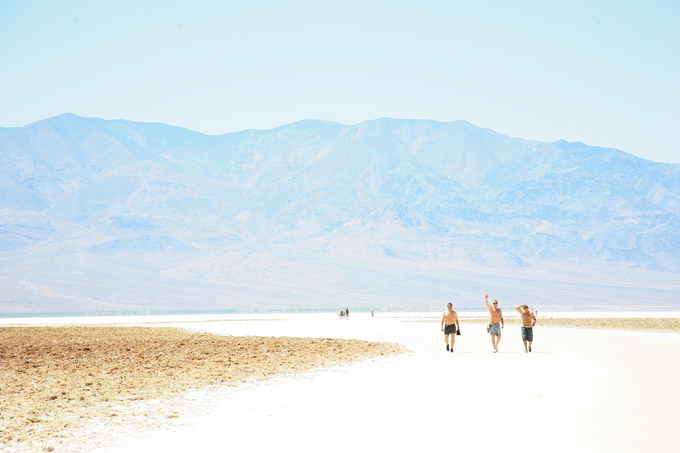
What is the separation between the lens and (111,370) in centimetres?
2156

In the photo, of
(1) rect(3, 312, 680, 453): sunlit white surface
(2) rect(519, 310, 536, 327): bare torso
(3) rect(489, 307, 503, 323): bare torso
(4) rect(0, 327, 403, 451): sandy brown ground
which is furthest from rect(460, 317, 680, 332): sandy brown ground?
(1) rect(3, 312, 680, 453): sunlit white surface

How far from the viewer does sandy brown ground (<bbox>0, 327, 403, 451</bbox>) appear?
14344mm

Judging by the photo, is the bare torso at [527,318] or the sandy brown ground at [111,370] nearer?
the sandy brown ground at [111,370]

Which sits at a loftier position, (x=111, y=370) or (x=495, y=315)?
(x=495, y=315)

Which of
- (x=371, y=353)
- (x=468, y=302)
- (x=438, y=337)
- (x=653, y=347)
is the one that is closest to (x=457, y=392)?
(x=371, y=353)

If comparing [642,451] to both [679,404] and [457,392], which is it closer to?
[679,404]

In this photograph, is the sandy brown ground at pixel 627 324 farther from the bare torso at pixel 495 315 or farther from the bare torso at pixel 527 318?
the bare torso at pixel 495 315

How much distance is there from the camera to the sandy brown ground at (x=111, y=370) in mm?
14344

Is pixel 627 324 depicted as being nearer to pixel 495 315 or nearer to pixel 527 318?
pixel 527 318

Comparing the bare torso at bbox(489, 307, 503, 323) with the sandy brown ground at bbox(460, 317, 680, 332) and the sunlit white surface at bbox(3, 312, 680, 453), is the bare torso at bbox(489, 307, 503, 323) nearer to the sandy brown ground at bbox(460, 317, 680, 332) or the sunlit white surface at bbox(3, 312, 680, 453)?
the sunlit white surface at bbox(3, 312, 680, 453)

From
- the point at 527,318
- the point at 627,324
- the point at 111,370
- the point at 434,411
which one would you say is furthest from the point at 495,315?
the point at 627,324

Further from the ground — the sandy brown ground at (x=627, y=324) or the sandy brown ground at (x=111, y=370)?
the sandy brown ground at (x=627, y=324)

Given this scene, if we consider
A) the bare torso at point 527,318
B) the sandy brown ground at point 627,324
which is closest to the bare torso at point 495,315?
the bare torso at point 527,318

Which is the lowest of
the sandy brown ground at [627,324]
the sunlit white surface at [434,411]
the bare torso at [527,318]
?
the sunlit white surface at [434,411]
